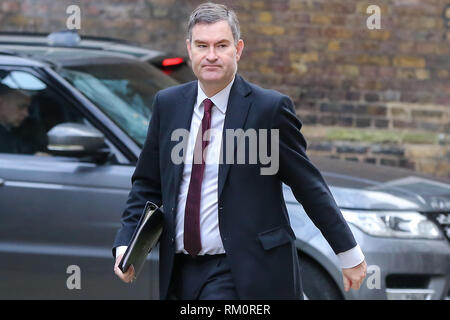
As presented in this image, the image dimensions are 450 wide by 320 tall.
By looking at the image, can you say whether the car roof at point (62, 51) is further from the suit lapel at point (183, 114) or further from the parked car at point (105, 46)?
the suit lapel at point (183, 114)

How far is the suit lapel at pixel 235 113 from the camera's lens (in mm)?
3373

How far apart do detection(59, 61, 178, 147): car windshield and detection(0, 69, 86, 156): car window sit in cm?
18

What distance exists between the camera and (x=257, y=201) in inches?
133

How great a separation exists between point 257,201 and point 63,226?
2.02 m

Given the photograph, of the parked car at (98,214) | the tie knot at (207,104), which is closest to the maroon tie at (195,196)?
the tie knot at (207,104)

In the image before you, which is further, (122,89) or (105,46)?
(105,46)

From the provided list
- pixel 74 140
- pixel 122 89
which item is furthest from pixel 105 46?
pixel 74 140

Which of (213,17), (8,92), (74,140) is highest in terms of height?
(213,17)

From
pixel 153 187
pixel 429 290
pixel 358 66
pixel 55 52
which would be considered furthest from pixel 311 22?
pixel 153 187

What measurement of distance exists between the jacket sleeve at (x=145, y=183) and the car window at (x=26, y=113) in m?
1.84

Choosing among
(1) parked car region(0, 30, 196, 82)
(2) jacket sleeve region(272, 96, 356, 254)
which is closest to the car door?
(1) parked car region(0, 30, 196, 82)

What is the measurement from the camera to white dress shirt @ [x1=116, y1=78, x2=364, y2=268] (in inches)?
134

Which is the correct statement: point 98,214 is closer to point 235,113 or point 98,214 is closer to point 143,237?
point 143,237

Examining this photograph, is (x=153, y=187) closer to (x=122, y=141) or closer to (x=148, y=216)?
(x=148, y=216)
